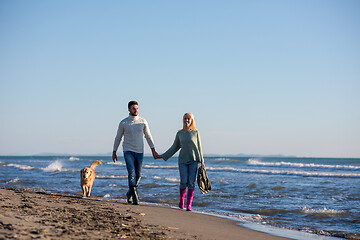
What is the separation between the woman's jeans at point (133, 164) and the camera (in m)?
7.21

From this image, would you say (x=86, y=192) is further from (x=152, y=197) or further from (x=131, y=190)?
(x=131, y=190)

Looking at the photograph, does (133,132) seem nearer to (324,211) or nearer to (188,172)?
(188,172)

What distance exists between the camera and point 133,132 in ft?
23.8

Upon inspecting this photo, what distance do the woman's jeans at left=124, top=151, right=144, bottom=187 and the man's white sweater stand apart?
10cm

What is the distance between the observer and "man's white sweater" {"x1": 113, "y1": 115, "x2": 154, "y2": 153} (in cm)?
725

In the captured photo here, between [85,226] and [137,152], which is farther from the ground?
[137,152]

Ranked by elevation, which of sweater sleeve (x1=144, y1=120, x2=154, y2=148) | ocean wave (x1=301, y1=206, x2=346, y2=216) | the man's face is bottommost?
ocean wave (x1=301, y1=206, x2=346, y2=216)

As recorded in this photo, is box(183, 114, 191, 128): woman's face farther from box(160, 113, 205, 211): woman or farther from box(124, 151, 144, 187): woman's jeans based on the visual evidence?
box(124, 151, 144, 187): woman's jeans

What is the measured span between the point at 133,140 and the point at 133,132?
15cm

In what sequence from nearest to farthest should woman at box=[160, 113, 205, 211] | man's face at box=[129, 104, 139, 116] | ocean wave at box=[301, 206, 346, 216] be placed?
woman at box=[160, 113, 205, 211]
man's face at box=[129, 104, 139, 116]
ocean wave at box=[301, 206, 346, 216]

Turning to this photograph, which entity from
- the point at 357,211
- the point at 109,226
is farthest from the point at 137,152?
the point at 357,211

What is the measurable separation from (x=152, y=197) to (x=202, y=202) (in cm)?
159

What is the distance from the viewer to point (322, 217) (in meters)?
7.79

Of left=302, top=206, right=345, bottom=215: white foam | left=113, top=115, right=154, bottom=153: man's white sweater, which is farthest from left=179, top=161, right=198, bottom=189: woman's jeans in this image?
left=302, top=206, right=345, bottom=215: white foam
